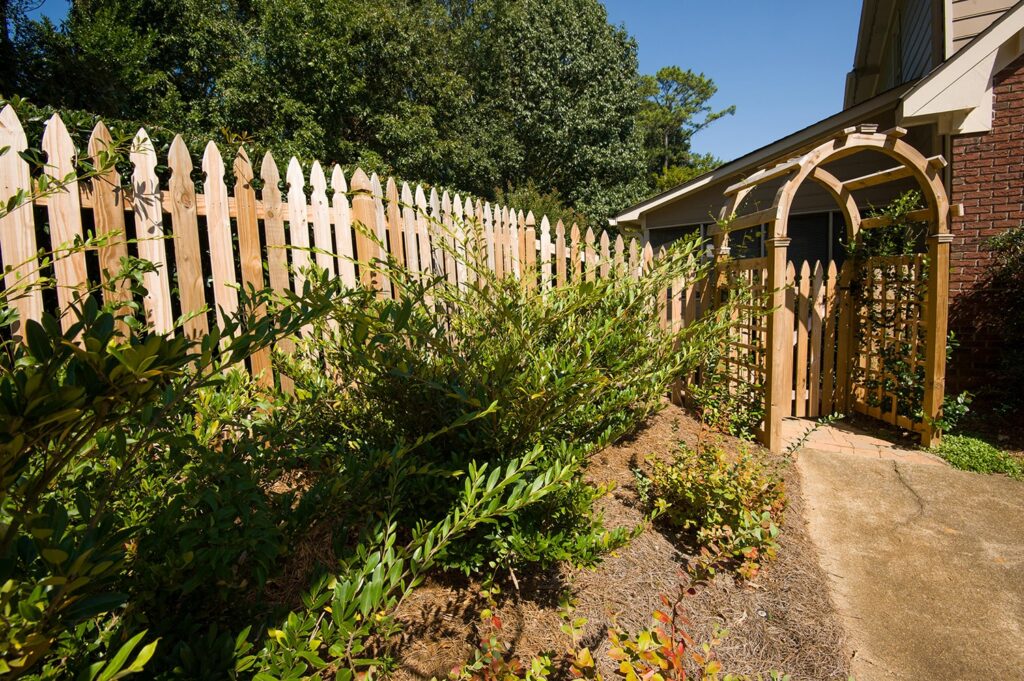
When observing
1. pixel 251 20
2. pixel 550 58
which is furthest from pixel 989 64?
pixel 251 20

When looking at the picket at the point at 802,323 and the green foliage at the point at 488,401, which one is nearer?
the green foliage at the point at 488,401

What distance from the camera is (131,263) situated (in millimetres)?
1649

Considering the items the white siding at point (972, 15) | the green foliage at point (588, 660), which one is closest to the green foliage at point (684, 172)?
the white siding at point (972, 15)

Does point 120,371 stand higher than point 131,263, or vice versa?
point 131,263

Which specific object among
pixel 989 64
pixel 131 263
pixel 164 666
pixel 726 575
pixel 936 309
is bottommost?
pixel 726 575

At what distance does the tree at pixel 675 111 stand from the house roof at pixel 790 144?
25.5 meters

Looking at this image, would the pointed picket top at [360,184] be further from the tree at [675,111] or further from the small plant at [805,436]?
the tree at [675,111]

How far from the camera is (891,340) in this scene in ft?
16.1

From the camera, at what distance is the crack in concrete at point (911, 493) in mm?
3424

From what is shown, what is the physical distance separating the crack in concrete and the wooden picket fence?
8.68 ft

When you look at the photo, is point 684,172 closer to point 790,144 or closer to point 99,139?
point 790,144

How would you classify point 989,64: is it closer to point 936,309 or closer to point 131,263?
point 936,309

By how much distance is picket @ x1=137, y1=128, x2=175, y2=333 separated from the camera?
→ 2518 millimetres

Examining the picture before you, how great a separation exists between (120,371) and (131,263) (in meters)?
1.25
